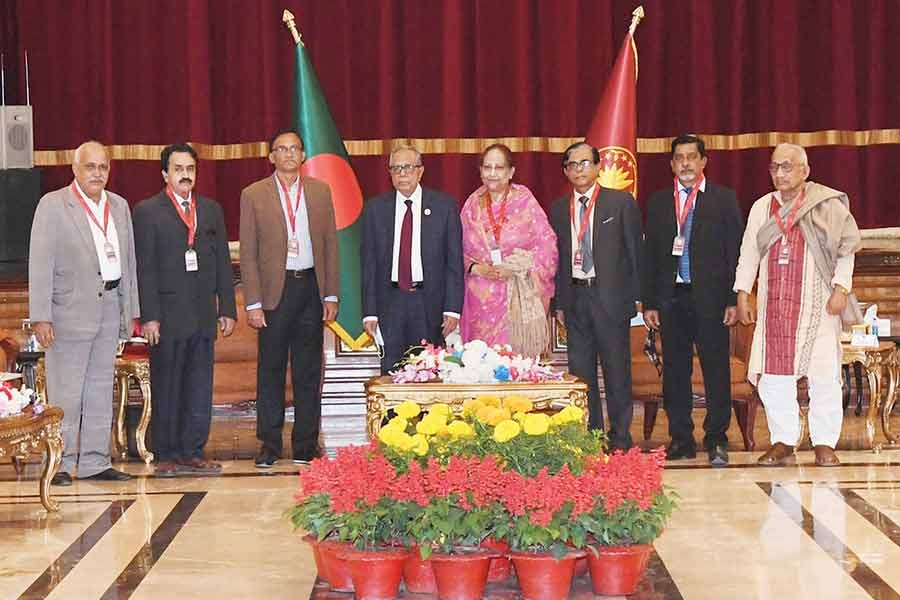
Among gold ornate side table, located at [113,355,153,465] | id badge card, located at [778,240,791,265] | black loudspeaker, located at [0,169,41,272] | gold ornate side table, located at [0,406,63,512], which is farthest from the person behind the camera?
black loudspeaker, located at [0,169,41,272]

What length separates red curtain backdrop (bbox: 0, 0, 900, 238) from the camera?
9648 millimetres

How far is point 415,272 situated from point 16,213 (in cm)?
367

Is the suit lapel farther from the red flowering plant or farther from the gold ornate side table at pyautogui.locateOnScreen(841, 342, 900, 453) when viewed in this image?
the gold ornate side table at pyautogui.locateOnScreen(841, 342, 900, 453)

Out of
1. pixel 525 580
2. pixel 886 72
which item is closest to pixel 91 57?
pixel 886 72

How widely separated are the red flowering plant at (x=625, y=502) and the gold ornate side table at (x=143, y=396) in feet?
10.6

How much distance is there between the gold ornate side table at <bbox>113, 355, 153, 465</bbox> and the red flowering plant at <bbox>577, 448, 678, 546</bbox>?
324 cm

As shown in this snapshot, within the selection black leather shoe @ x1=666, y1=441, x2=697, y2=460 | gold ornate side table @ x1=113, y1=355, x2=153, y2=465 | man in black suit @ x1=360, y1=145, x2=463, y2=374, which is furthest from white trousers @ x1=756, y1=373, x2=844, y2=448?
gold ornate side table @ x1=113, y1=355, x2=153, y2=465

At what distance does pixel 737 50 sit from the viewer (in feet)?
32.1

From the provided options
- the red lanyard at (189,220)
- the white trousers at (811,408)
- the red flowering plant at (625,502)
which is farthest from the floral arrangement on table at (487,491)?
the red lanyard at (189,220)

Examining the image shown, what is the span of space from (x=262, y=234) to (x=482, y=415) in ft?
9.06

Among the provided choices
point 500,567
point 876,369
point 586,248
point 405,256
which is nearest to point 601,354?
point 586,248

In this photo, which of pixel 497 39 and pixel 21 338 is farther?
pixel 497 39

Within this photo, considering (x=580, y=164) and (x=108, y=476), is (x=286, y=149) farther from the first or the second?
(x=108, y=476)

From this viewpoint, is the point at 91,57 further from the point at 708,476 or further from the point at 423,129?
the point at 708,476
